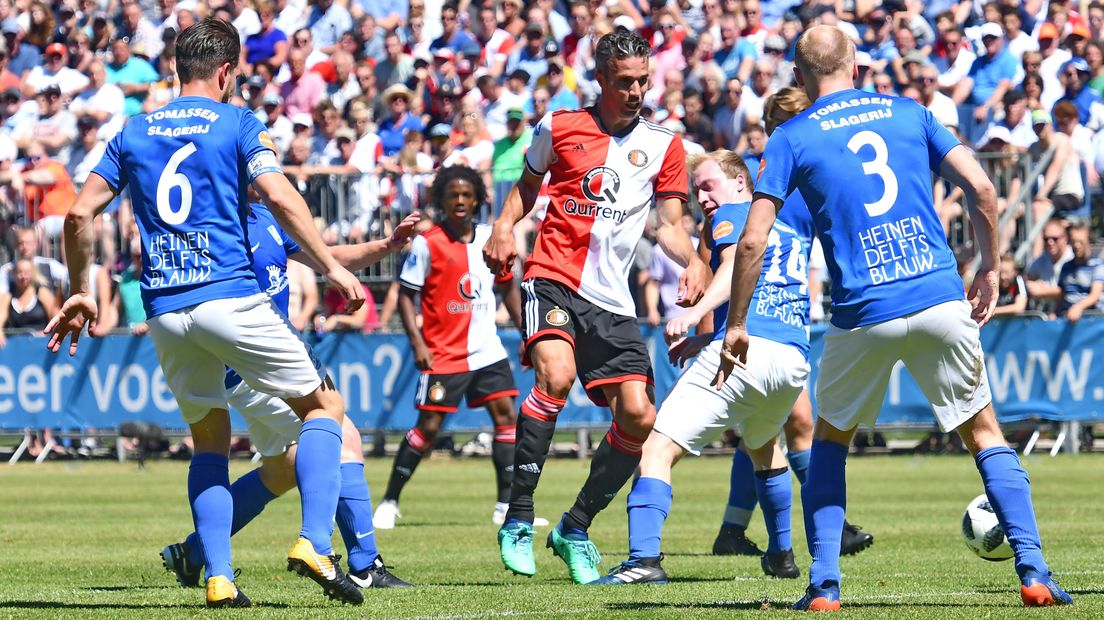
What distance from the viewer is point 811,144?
6.95 m

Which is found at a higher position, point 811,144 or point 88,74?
point 811,144

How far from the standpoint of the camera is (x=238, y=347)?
722 centimetres

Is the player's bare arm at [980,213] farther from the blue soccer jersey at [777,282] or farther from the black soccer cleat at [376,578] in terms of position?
the black soccer cleat at [376,578]

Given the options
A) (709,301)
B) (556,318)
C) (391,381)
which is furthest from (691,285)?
(391,381)

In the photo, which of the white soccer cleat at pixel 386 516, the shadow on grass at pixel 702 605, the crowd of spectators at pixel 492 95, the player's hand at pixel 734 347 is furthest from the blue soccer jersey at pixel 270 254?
the crowd of spectators at pixel 492 95

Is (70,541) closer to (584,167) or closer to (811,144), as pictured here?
(584,167)

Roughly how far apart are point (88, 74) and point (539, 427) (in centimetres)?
1790

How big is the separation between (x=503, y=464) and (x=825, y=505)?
19.6 ft

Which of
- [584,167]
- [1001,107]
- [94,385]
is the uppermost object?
[584,167]

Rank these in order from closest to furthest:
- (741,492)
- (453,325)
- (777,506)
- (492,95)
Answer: (777,506), (741,492), (453,325), (492,95)

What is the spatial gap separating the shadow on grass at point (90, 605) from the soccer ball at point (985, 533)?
322 centimetres

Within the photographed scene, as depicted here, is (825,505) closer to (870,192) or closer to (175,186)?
(870,192)

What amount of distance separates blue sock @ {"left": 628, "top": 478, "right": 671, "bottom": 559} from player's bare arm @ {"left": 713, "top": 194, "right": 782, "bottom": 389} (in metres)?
1.69

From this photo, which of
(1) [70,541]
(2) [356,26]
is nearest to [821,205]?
(1) [70,541]
